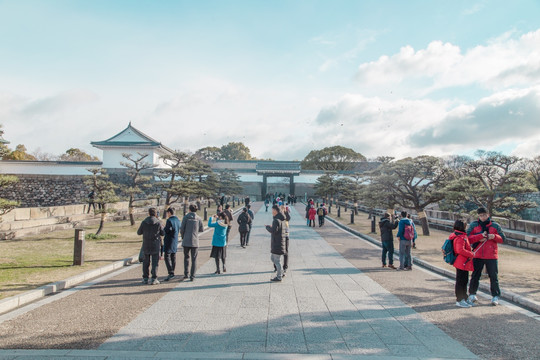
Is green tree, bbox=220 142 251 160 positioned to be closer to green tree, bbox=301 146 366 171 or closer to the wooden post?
green tree, bbox=301 146 366 171

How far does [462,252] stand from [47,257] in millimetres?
10357

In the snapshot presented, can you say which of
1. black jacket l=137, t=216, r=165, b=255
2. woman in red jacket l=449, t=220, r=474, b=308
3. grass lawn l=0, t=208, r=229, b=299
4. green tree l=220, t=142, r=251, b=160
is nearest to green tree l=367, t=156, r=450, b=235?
woman in red jacket l=449, t=220, r=474, b=308

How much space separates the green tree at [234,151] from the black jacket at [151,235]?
64.8m

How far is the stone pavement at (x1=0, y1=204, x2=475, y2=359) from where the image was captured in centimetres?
380

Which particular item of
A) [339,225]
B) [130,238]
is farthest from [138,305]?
[339,225]

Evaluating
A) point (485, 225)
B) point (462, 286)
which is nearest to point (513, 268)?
point (485, 225)

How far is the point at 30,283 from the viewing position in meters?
6.50

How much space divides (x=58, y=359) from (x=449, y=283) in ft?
23.7

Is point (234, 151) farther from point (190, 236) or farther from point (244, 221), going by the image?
point (190, 236)

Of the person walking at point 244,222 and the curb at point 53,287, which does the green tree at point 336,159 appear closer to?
the person walking at point 244,222

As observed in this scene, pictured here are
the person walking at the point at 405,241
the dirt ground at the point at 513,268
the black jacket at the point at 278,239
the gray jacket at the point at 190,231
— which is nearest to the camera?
the dirt ground at the point at 513,268

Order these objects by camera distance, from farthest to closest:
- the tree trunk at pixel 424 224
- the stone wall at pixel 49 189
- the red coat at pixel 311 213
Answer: the stone wall at pixel 49 189, the red coat at pixel 311 213, the tree trunk at pixel 424 224

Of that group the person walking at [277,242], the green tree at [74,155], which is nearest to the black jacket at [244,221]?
the person walking at [277,242]

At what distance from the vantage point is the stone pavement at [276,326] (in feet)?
12.5
